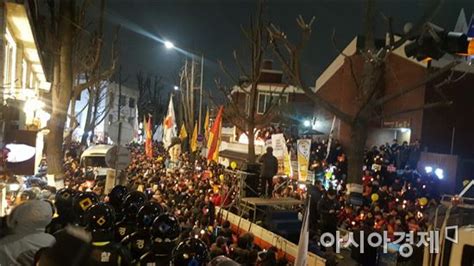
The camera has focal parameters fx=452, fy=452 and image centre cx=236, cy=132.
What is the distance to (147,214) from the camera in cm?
693

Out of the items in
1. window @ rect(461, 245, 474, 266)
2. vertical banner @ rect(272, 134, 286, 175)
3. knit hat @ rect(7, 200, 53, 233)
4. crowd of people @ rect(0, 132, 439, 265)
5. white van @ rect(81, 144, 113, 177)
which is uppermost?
vertical banner @ rect(272, 134, 286, 175)

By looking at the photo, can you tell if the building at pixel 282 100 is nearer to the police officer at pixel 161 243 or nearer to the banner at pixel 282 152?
the banner at pixel 282 152

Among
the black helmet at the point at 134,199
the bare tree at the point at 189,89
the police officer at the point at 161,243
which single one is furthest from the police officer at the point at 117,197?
the bare tree at the point at 189,89

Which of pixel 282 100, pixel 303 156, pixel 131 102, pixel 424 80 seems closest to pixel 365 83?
pixel 424 80

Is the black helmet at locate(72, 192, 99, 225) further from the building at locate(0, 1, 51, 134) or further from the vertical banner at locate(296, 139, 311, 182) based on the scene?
the vertical banner at locate(296, 139, 311, 182)

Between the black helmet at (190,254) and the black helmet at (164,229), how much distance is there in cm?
39

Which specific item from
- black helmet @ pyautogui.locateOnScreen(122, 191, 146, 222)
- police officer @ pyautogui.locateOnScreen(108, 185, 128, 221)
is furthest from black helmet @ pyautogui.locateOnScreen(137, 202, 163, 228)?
police officer @ pyautogui.locateOnScreen(108, 185, 128, 221)

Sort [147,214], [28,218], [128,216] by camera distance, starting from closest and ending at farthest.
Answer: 1. [28,218]
2. [147,214]
3. [128,216]

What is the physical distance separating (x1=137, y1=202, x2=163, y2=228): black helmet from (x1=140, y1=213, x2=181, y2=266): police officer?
0.74 m

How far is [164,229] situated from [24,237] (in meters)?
1.74

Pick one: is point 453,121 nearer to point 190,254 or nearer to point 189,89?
point 189,89

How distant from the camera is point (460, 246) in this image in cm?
560

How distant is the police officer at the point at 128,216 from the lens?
24.0 ft

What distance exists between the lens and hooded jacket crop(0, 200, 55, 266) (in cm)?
483
